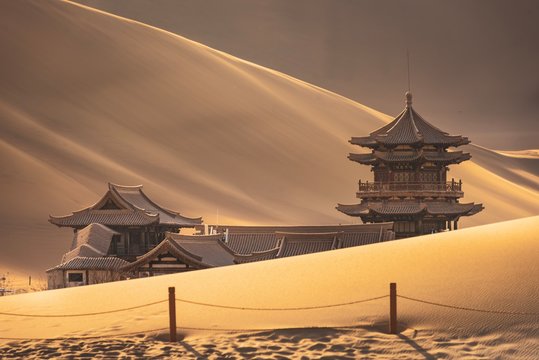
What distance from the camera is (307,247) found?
1419 inches

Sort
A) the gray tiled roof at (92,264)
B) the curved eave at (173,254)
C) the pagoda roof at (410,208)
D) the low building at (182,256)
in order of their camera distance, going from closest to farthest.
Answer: the curved eave at (173,254), the low building at (182,256), the gray tiled roof at (92,264), the pagoda roof at (410,208)

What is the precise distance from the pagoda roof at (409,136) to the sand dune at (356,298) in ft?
65.7

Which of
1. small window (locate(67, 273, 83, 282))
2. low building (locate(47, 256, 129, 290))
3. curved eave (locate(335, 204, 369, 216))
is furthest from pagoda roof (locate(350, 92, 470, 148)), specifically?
small window (locate(67, 273, 83, 282))

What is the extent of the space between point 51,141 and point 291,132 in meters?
33.2

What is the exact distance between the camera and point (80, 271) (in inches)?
1495

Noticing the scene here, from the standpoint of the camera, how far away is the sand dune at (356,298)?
50.3 ft

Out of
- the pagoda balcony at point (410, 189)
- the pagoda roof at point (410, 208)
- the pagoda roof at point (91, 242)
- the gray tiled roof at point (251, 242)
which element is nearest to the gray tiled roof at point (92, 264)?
the pagoda roof at point (91, 242)

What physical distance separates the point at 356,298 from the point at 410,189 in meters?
25.8

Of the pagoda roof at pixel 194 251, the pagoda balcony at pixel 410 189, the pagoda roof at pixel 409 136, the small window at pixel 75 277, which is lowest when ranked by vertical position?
the small window at pixel 75 277

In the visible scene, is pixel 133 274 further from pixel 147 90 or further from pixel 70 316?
pixel 147 90

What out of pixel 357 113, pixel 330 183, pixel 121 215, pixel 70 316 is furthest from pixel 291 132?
pixel 70 316

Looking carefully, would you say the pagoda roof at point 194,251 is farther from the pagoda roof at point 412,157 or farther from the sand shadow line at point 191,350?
the sand shadow line at point 191,350

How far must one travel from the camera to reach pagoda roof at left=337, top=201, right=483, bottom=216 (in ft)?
138

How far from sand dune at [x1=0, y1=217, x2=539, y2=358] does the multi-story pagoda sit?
19.5m
